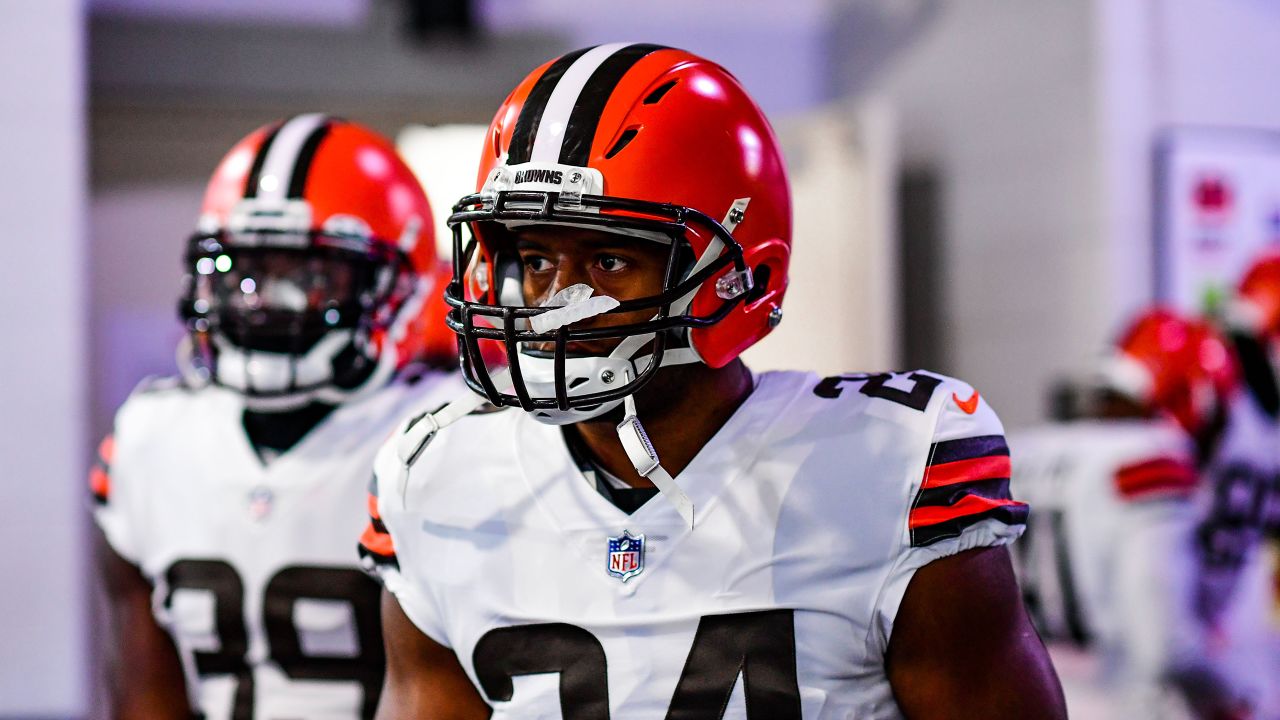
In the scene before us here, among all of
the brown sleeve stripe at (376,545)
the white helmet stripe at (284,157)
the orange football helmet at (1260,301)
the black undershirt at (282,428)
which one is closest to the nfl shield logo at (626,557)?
the brown sleeve stripe at (376,545)

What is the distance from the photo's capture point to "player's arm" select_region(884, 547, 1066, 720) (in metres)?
1.17

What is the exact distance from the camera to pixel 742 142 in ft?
4.29

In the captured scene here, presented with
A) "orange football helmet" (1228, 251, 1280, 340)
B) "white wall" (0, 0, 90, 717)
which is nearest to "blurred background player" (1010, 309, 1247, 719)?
"orange football helmet" (1228, 251, 1280, 340)

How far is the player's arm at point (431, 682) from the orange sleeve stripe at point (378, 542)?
0.19 feet

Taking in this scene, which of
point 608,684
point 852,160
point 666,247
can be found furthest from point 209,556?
point 852,160

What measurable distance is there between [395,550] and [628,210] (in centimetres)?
44

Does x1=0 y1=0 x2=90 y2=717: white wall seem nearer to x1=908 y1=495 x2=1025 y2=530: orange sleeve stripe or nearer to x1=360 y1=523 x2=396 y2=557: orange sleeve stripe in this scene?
x1=360 y1=523 x2=396 y2=557: orange sleeve stripe

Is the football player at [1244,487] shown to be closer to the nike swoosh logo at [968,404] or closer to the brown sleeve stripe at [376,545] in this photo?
the nike swoosh logo at [968,404]

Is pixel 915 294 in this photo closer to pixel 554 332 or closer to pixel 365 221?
pixel 365 221

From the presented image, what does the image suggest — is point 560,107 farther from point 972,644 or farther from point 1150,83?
point 1150,83

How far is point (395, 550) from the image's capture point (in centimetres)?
135

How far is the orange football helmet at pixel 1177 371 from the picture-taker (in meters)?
2.94

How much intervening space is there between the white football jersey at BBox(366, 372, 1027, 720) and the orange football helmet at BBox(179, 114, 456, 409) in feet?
1.65

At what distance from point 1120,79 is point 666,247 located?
3.39 m
